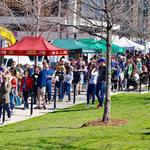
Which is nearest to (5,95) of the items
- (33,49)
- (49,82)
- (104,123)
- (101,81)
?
(104,123)

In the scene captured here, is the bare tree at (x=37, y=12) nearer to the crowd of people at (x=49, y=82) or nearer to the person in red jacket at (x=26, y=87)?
the crowd of people at (x=49, y=82)

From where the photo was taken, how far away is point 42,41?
20609mm

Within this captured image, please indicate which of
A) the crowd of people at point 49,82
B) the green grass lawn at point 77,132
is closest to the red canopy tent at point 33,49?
the crowd of people at point 49,82

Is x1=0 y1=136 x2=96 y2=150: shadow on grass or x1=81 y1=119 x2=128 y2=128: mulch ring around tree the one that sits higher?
x1=81 y1=119 x2=128 y2=128: mulch ring around tree

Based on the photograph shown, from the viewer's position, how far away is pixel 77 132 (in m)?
13.1

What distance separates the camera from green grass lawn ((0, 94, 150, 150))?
1147 cm

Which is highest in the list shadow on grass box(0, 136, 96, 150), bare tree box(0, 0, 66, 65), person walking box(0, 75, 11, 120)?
bare tree box(0, 0, 66, 65)

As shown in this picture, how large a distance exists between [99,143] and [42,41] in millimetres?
9656

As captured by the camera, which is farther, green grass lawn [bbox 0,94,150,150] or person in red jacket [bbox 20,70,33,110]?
person in red jacket [bbox 20,70,33,110]

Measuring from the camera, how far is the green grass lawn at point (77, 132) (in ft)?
37.6

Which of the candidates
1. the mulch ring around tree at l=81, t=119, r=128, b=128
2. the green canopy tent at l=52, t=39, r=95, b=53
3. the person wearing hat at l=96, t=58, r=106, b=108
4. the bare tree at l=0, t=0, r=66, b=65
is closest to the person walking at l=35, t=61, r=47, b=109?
the person wearing hat at l=96, t=58, r=106, b=108

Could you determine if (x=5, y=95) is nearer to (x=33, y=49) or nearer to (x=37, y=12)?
(x=33, y=49)

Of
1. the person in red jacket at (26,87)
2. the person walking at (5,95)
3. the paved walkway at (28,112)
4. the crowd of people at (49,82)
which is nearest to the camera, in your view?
the person walking at (5,95)

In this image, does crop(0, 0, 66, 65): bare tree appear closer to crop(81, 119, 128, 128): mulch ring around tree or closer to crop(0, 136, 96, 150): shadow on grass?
crop(81, 119, 128, 128): mulch ring around tree
